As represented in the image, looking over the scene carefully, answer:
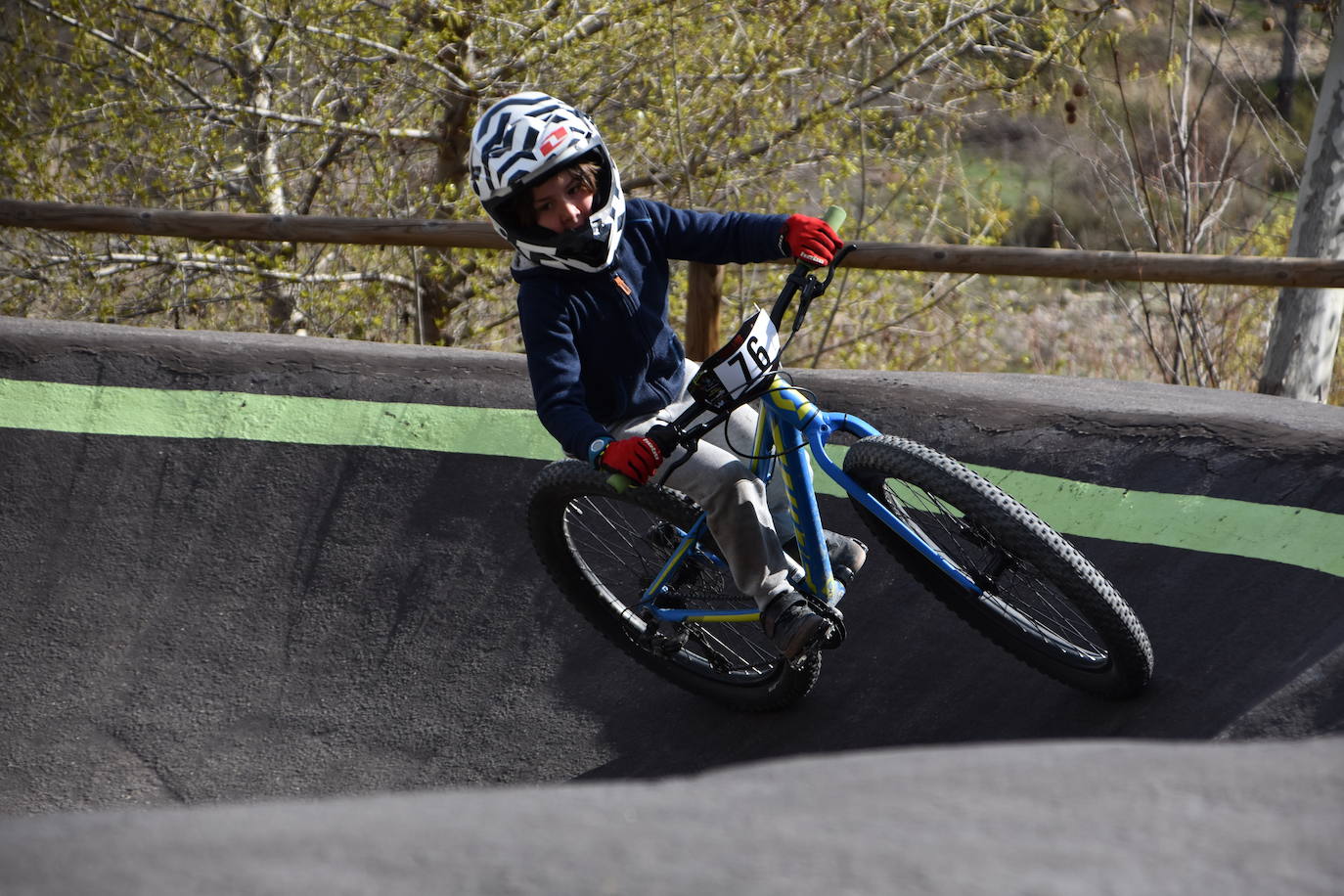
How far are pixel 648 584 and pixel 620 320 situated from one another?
98 centimetres

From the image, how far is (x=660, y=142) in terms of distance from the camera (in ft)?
33.2

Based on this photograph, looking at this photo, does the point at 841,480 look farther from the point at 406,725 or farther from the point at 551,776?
the point at 406,725

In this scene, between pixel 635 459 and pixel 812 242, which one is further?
pixel 812 242

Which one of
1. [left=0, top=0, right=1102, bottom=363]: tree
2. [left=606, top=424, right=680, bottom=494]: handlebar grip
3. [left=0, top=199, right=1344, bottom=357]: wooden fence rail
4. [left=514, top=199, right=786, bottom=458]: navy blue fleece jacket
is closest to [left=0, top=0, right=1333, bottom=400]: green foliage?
[left=0, top=0, right=1102, bottom=363]: tree

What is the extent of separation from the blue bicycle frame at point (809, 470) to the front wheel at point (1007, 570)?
4 cm

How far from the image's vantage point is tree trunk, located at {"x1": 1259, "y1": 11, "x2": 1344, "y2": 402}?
24.7ft

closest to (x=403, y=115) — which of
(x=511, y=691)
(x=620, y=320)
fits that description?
(x=511, y=691)

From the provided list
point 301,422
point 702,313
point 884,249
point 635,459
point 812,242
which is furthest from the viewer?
point 702,313

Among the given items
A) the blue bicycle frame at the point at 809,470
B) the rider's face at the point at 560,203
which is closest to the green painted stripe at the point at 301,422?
the blue bicycle frame at the point at 809,470

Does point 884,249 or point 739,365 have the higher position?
point 739,365

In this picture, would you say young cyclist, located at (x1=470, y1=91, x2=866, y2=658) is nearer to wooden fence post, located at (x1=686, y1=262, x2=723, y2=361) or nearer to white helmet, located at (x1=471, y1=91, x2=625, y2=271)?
white helmet, located at (x1=471, y1=91, x2=625, y2=271)

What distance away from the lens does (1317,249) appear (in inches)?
302

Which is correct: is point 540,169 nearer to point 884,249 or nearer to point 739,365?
point 739,365

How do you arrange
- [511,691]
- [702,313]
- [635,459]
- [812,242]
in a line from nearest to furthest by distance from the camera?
[635,459]
[812,242]
[511,691]
[702,313]
